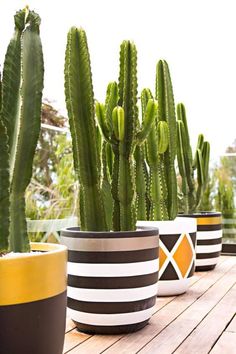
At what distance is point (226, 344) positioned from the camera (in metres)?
1.27

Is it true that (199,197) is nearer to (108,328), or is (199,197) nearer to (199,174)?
(199,174)

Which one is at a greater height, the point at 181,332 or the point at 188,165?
the point at 188,165

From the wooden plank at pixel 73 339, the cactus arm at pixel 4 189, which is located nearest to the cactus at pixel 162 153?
the wooden plank at pixel 73 339

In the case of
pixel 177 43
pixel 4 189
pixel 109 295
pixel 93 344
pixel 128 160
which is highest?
pixel 177 43

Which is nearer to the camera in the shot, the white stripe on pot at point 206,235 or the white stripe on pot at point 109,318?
the white stripe on pot at point 109,318

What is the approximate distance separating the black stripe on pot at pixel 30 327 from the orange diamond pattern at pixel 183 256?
1.07 metres

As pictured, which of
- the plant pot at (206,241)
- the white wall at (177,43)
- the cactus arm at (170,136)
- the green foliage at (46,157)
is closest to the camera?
the cactus arm at (170,136)

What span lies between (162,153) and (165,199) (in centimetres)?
20

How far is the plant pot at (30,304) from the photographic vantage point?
0.79 m

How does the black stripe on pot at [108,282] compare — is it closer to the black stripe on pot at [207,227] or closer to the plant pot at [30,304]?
the plant pot at [30,304]

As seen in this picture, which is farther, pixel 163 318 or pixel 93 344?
pixel 163 318

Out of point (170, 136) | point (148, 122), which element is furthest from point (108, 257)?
point (170, 136)

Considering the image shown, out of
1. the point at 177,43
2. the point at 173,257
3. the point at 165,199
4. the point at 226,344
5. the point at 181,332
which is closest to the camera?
the point at 226,344

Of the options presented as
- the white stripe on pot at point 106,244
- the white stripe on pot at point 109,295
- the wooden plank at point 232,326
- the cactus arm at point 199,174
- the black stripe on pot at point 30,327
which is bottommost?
the wooden plank at point 232,326
